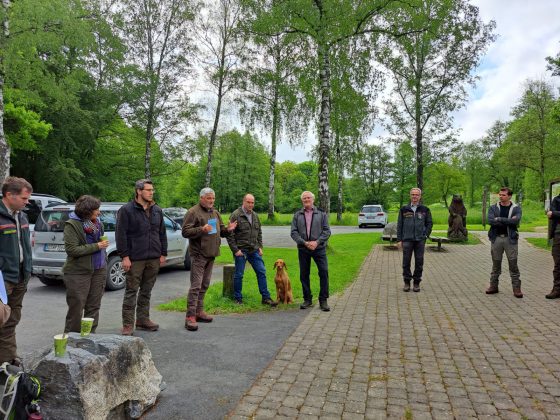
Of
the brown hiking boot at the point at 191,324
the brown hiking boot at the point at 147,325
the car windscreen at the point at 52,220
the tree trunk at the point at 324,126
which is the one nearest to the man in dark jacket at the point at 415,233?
the brown hiking boot at the point at 191,324

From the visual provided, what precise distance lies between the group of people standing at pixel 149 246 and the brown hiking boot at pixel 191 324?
0.01m

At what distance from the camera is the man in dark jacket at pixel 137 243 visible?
520cm

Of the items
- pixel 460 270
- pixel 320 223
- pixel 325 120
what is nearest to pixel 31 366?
pixel 320 223

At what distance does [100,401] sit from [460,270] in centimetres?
1021

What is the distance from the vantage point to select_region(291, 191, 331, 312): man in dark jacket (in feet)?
22.2

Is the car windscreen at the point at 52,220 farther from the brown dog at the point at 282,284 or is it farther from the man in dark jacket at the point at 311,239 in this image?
the man in dark jacket at the point at 311,239

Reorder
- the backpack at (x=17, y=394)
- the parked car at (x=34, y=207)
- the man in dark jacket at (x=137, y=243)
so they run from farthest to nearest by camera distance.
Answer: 1. the parked car at (x=34, y=207)
2. the man in dark jacket at (x=137, y=243)
3. the backpack at (x=17, y=394)

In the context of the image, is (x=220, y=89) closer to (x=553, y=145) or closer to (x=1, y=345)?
(x=1, y=345)

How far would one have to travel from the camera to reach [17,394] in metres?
2.46

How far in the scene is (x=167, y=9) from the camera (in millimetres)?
23219

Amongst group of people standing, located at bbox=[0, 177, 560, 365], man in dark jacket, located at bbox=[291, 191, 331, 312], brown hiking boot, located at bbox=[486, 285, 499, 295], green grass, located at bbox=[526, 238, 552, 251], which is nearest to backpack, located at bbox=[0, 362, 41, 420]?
group of people standing, located at bbox=[0, 177, 560, 365]

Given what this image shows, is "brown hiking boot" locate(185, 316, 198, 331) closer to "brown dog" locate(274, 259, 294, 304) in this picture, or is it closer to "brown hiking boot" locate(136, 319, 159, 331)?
"brown hiking boot" locate(136, 319, 159, 331)

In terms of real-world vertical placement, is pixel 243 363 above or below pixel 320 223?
below

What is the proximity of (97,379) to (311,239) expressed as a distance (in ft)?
14.3
